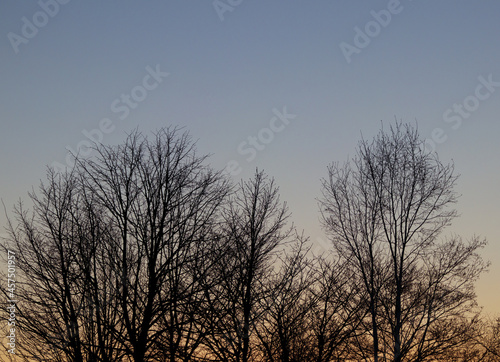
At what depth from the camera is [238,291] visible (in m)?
18.8

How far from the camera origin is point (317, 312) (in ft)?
67.5

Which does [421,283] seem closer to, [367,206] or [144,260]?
[367,206]

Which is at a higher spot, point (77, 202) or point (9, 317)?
point (77, 202)

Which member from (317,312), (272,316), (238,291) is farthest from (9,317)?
(317,312)

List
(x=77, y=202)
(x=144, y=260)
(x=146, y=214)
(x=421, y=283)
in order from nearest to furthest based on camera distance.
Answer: (x=146, y=214)
(x=144, y=260)
(x=77, y=202)
(x=421, y=283)

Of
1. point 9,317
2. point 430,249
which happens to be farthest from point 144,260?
point 430,249

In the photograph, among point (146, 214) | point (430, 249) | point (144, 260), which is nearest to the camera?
point (146, 214)

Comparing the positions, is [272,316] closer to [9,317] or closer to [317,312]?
[317,312]

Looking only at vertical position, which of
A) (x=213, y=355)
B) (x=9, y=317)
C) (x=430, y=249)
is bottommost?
(x=213, y=355)

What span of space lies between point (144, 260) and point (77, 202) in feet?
10.5

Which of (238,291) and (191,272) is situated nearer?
(191,272)

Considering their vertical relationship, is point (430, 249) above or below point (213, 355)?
above

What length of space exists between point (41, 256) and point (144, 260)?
314cm

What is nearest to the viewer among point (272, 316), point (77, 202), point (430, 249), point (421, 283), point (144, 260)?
point (144, 260)
